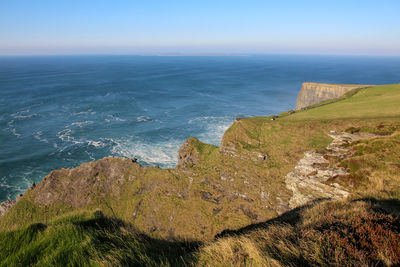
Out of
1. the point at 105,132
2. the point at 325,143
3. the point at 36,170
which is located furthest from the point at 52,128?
the point at 325,143

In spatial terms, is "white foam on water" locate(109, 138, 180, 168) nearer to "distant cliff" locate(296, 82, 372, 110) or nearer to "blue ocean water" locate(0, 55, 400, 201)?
"blue ocean water" locate(0, 55, 400, 201)

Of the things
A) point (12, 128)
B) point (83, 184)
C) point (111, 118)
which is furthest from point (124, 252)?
point (12, 128)

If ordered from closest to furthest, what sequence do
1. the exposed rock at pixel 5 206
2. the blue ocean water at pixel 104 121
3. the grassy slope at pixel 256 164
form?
the grassy slope at pixel 256 164 < the exposed rock at pixel 5 206 < the blue ocean water at pixel 104 121

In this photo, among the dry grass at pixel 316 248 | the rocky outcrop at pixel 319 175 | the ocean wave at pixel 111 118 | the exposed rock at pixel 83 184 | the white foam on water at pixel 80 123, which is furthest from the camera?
the ocean wave at pixel 111 118

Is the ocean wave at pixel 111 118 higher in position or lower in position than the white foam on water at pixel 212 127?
higher

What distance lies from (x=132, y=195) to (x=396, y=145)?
30852 millimetres

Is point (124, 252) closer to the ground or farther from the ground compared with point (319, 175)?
farther from the ground

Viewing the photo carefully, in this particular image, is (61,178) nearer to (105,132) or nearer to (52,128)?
(105,132)

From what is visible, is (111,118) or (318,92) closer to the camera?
(318,92)

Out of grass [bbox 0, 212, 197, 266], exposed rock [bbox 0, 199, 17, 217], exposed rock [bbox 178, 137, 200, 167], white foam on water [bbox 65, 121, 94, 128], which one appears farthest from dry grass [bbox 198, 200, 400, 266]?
white foam on water [bbox 65, 121, 94, 128]

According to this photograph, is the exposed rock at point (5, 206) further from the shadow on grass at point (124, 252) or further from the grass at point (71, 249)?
the shadow on grass at point (124, 252)

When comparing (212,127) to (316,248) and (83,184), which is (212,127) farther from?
(316,248)

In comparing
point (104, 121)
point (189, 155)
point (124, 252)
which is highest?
point (124, 252)

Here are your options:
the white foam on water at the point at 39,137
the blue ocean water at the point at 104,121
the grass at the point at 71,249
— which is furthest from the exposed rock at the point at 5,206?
the grass at the point at 71,249
